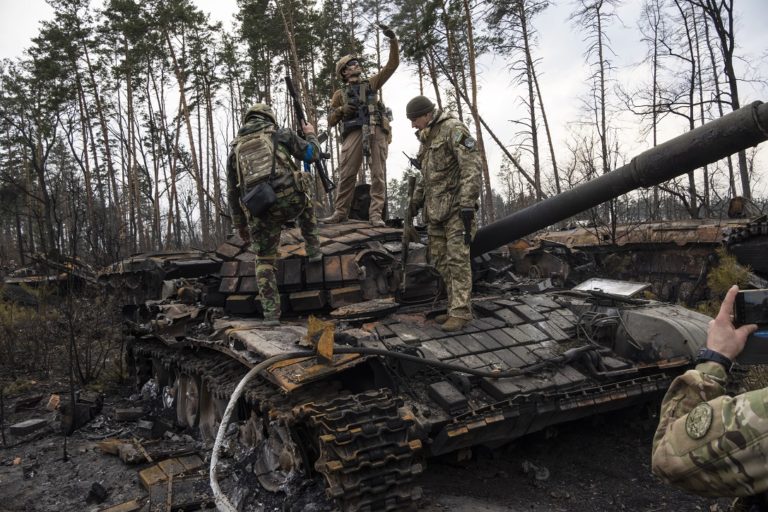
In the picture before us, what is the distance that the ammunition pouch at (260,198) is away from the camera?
500cm

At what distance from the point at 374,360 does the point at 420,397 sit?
0.42m

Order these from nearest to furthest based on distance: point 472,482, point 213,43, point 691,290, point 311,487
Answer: point 311,487 → point 472,482 → point 691,290 → point 213,43

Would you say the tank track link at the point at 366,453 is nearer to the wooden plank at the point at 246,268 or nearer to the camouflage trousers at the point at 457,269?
the camouflage trousers at the point at 457,269

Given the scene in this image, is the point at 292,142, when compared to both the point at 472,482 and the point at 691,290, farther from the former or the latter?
the point at 691,290

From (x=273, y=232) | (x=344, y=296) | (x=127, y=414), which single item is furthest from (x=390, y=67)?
(x=127, y=414)

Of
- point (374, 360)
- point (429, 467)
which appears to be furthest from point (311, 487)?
point (429, 467)

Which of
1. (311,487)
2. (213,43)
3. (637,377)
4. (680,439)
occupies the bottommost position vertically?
(311,487)

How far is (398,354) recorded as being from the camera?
3.96 meters

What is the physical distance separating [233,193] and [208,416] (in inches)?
93.8

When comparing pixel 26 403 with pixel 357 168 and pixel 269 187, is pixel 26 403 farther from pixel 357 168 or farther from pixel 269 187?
pixel 357 168

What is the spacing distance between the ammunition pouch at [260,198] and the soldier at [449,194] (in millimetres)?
1450

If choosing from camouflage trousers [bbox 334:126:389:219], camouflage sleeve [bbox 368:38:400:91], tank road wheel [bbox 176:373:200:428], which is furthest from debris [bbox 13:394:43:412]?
camouflage sleeve [bbox 368:38:400:91]

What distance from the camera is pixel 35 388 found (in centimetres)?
848

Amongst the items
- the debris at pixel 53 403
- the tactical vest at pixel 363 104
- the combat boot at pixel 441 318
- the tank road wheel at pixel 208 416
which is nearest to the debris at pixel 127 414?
the debris at pixel 53 403
